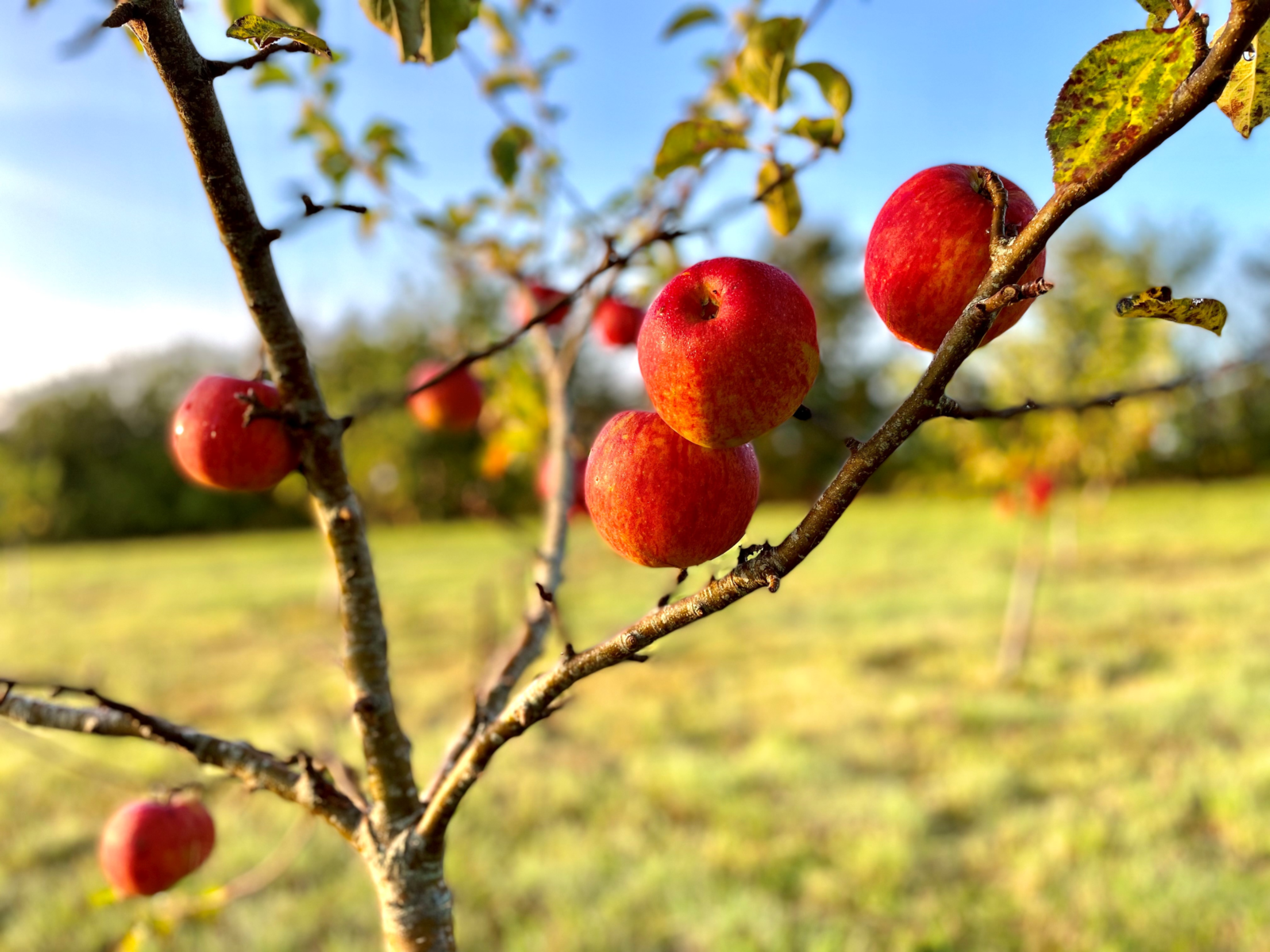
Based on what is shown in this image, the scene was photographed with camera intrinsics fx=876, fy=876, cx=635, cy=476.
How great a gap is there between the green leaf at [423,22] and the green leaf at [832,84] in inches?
16.0

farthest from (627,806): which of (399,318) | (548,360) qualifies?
(399,318)

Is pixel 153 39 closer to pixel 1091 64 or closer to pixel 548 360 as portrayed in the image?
pixel 1091 64

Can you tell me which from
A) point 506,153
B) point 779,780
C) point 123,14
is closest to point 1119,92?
point 123,14

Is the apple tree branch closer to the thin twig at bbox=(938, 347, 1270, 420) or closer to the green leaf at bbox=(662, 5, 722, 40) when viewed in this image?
the thin twig at bbox=(938, 347, 1270, 420)

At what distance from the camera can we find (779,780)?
163 inches

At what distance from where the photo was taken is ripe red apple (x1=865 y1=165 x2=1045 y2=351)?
1.91 ft

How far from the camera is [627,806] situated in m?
3.95

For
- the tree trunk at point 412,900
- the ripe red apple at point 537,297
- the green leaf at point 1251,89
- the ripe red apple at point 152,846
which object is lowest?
the tree trunk at point 412,900

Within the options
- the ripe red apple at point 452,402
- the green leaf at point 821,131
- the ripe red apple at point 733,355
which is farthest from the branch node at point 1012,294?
the ripe red apple at point 452,402

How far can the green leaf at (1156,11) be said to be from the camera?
480mm

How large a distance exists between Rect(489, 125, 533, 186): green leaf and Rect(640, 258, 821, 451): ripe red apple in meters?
0.83

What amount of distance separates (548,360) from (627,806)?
267 centimetres

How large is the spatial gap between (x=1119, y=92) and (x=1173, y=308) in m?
0.12

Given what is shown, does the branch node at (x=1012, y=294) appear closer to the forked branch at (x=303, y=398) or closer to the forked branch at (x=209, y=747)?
the forked branch at (x=303, y=398)
